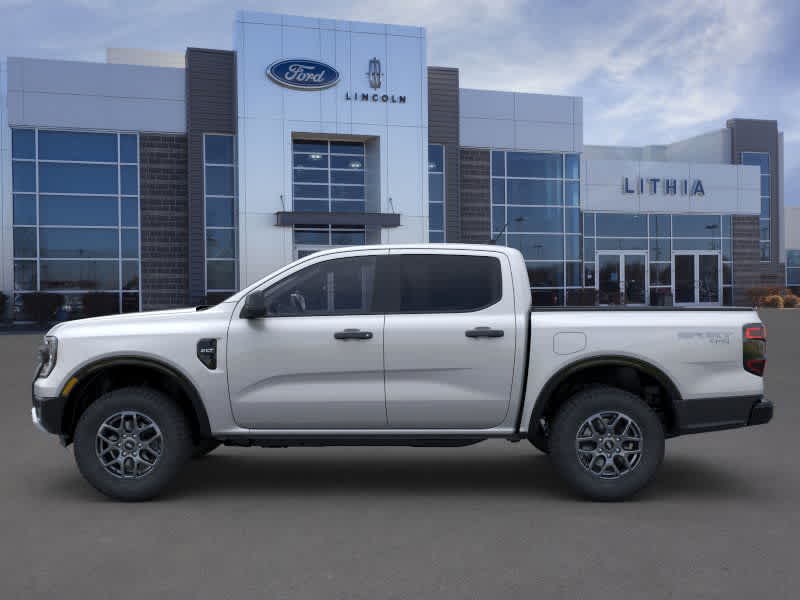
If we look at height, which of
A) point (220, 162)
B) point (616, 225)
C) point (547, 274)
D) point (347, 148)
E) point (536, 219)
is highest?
point (347, 148)

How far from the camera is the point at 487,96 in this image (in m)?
34.1

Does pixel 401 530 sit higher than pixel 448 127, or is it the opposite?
pixel 448 127

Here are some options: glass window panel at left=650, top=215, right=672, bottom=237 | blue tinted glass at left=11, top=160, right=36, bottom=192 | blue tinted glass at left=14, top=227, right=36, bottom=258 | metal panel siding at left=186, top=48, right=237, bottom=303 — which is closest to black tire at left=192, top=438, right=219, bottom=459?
metal panel siding at left=186, top=48, right=237, bottom=303

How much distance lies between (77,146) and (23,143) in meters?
1.76

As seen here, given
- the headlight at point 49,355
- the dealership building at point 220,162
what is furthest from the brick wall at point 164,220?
the headlight at point 49,355

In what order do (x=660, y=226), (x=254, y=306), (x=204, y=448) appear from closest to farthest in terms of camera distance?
(x=254, y=306)
(x=204, y=448)
(x=660, y=226)

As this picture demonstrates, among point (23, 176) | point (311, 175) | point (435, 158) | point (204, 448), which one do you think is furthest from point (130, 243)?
point (204, 448)

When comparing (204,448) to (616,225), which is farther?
(616,225)

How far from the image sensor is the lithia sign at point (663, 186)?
4069 cm

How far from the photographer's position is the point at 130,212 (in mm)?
30000

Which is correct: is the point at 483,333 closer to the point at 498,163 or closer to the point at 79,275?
the point at 79,275

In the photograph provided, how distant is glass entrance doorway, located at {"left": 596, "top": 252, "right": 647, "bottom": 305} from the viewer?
40.5 meters

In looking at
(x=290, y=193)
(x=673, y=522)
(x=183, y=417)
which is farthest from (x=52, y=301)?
(x=673, y=522)

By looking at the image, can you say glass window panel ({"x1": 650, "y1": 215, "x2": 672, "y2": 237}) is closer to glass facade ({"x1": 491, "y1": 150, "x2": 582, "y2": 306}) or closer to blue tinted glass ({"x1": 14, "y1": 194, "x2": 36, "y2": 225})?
glass facade ({"x1": 491, "y1": 150, "x2": 582, "y2": 306})
